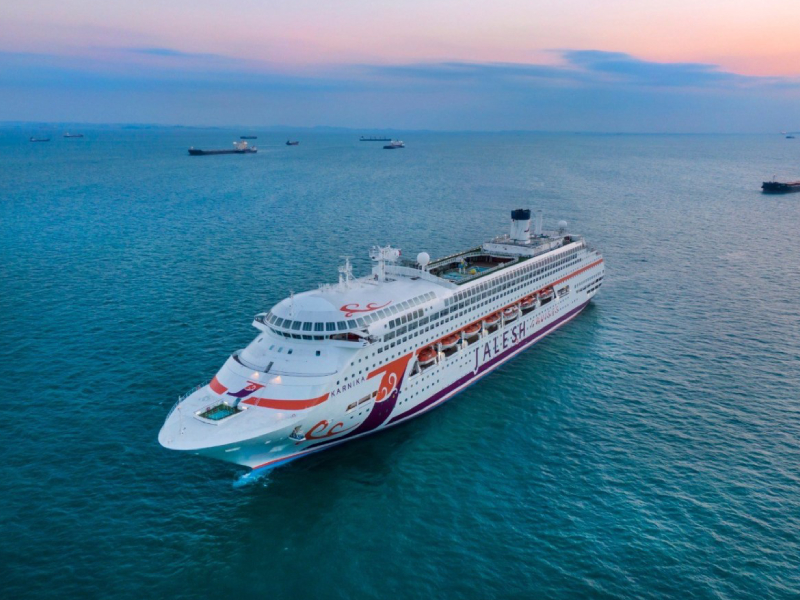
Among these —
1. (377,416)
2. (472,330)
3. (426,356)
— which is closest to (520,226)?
(472,330)

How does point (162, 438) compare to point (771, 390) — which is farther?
point (771, 390)

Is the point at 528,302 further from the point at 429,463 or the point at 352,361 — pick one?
the point at 352,361

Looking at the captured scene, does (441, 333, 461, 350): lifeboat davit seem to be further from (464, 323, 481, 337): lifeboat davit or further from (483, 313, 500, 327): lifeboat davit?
(483, 313, 500, 327): lifeboat davit

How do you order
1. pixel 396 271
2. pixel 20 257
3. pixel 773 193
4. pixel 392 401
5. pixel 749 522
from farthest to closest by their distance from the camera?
pixel 773 193
pixel 20 257
pixel 396 271
pixel 392 401
pixel 749 522

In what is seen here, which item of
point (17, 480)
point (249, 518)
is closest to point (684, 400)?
point (249, 518)

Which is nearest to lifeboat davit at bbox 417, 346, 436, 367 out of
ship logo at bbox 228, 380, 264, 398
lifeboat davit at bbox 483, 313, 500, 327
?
lifeboat davit at bbox 483, 313, 500, 327

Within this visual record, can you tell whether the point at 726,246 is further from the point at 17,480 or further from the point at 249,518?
the point at 17,480
